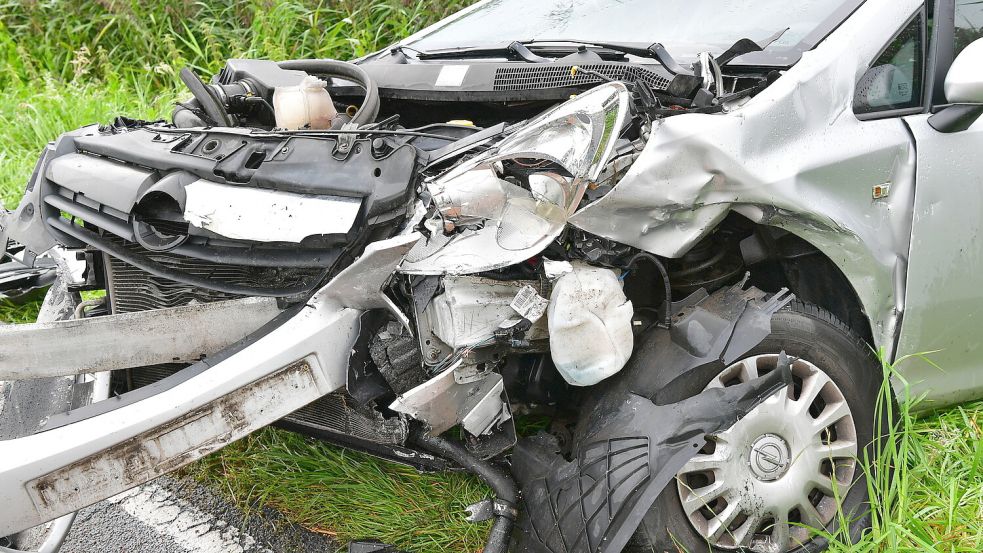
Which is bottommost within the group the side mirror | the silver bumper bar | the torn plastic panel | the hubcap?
the hubcap

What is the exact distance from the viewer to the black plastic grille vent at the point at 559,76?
2502 mm

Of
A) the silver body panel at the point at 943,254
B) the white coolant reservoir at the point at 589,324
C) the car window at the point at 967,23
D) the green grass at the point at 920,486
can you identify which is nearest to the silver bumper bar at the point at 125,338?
the white coolant reservoir at the point at 589,324

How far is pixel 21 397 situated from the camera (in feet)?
9.51

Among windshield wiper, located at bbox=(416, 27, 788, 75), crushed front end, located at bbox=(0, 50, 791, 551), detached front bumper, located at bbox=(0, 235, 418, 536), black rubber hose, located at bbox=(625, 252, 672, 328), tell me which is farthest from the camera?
windshield wiper, located at bbox=(416, 27, 788, 75)

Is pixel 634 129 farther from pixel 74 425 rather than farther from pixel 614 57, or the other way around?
pixel 74 425

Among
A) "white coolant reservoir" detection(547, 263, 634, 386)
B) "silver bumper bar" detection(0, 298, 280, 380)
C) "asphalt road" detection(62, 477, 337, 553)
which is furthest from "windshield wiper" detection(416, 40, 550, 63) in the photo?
"asphalt road" detection(62, 477, 337, 553)

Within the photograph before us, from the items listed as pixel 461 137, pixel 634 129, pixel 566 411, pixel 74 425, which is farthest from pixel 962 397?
pixel 74 425

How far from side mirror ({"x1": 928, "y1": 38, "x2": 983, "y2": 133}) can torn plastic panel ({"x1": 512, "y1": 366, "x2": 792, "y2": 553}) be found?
87 centimetres

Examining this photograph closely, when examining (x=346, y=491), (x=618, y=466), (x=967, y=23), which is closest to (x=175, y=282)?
(x=346, y=491)

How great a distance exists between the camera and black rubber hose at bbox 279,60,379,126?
2.84 m

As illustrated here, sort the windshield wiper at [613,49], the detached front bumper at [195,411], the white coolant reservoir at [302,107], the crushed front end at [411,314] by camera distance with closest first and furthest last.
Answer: the detached front bumper at [195,411] → the crushed front end at [411,314] → the windshield wiper at [613,49] → the white coolant reservoir at [302,107]

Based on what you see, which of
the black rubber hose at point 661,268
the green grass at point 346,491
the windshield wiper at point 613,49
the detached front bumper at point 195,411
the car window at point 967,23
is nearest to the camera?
the detached front bumper at point 195,411

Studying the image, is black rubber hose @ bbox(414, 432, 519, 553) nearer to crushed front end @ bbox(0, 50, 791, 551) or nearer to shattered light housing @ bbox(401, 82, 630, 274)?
crushed front end @ bbox(0, 50, 791, 551)

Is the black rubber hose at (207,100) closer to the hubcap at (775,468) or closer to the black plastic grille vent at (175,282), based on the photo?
the black plastic grille vent at (175,282)
